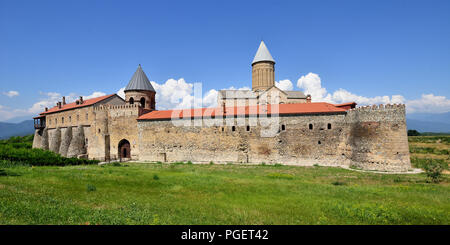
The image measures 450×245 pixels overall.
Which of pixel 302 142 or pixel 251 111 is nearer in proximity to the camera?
pixel 302 142

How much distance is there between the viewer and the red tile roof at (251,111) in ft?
73.0

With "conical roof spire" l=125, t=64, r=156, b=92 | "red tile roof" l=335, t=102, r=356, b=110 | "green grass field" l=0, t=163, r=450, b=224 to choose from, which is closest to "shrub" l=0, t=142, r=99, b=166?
"green grass field" l=0, t=163, r=450, b=224

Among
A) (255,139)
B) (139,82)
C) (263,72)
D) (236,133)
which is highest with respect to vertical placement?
(263,72)

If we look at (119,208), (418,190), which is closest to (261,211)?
(119,208)

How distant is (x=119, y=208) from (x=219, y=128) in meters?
18.2

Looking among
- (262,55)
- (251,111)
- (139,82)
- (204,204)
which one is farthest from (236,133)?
(262,55)

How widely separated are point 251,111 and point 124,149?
17192mm

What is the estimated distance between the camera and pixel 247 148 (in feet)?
78.3

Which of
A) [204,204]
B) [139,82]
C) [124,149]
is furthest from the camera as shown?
[139,82]

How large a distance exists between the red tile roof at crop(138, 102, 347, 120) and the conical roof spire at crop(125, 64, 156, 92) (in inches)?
203

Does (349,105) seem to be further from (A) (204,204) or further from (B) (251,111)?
(A) (204,204)

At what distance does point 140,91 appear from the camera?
31016 millimetres
